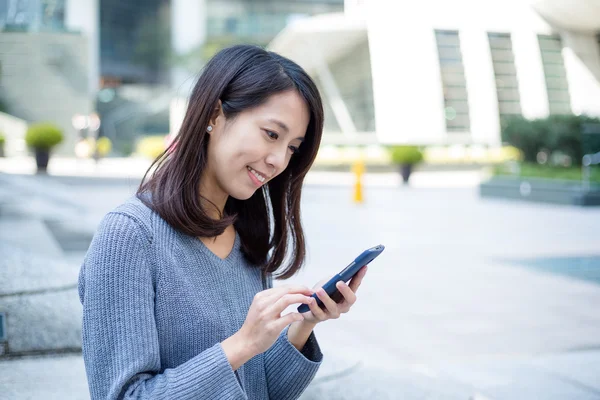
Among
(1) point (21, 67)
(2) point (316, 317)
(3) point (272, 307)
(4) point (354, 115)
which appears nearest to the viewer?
(3) point (272, 307)

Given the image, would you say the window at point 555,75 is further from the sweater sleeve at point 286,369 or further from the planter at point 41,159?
the sweater sleeve at point 286,369

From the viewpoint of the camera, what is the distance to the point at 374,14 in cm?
3225

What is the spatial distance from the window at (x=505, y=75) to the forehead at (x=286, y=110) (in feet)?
105

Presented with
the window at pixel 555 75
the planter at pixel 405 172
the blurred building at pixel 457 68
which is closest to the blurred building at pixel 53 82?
the blurred building at pixel 457 68

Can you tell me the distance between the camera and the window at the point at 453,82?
32.2 meters

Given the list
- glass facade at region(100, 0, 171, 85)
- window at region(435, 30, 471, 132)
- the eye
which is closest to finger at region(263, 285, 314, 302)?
the eye

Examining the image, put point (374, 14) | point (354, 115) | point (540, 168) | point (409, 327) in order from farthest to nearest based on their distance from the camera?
point (354, 115)
point (374, 14)
point (540, 168)
point (409, 327)

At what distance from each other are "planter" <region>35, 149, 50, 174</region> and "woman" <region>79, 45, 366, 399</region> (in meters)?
21.0

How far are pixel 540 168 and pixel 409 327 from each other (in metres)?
12.6

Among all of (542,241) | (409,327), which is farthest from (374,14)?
(409,327)

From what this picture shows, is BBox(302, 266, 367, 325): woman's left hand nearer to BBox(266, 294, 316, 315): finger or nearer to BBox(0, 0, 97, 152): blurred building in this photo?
BBox(266, 294, 316, 315): finger

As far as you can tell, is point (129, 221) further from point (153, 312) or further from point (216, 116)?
point (216, 116)

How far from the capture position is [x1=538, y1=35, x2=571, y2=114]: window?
105 feet

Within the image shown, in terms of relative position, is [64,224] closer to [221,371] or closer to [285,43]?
[221,371]
